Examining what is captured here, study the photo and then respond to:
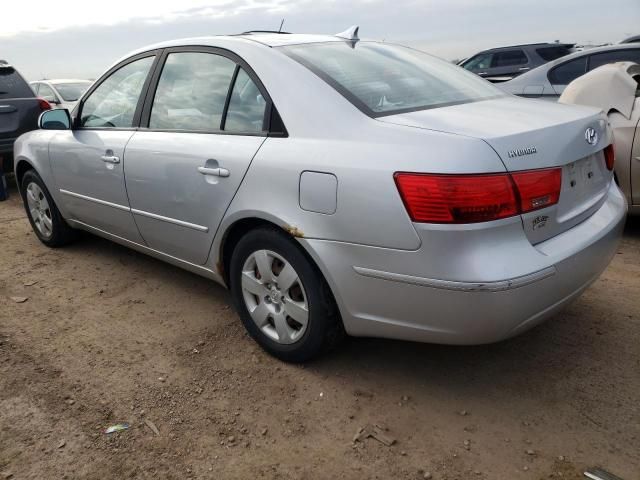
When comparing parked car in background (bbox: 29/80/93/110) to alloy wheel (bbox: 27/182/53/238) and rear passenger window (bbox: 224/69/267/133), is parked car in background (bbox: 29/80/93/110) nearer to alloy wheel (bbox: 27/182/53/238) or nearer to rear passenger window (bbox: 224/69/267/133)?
alloy wheel (bbox: 27/182/53/238)

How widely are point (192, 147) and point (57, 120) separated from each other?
5.65 ft

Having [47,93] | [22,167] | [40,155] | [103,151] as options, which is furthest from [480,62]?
[103,151]

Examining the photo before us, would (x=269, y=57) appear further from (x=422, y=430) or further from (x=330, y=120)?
(x=422, y=430)

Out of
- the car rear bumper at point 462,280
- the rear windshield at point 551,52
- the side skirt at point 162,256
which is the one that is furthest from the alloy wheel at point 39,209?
the rear windshield at point 551,52

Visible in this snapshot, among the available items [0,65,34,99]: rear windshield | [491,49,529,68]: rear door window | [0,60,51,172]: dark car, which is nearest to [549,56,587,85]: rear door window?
[491,49,529,68]: rear door window

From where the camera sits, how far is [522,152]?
7.13 ft

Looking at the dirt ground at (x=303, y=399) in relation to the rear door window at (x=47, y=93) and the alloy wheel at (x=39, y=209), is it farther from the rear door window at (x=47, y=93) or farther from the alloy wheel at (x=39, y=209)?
the rear door window at (x=47, y=93)

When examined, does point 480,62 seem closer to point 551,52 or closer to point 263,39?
point 551,52

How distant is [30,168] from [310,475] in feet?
12.7

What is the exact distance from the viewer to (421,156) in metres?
2.15

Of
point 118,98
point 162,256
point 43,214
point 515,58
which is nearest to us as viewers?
point 162,256

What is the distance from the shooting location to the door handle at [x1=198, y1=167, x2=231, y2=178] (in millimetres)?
2822

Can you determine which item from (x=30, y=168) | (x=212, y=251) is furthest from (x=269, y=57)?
(x=30, y=168)

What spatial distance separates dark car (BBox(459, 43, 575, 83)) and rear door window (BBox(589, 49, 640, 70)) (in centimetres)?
540
